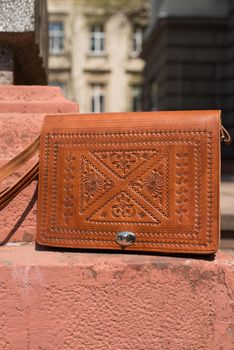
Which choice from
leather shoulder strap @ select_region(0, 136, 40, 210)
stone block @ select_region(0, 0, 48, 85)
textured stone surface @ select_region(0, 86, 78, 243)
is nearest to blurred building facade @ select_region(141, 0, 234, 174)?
stone block @ select_region(0, 0, 48, 85)

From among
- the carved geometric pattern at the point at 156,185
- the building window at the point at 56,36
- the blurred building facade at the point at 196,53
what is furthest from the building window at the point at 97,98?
the carved geometric pattern at the point at 156,185

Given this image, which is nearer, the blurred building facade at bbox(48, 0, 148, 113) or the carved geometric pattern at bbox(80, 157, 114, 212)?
the carved geometric pattern at bbox(80, 157, 114, 212)

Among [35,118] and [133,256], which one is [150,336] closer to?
[133,256]

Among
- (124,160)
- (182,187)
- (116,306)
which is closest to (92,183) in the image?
(124,160)

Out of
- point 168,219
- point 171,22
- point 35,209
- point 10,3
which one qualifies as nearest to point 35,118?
point 35,209

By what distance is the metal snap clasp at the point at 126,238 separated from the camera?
5.58 feet

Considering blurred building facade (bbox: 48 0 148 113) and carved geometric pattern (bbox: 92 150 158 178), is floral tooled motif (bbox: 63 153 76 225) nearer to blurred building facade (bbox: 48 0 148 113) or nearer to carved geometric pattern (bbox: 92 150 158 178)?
carved geometric pattern (bbox: 92 150 158 178)

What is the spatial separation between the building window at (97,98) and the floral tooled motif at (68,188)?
2376 centimetres

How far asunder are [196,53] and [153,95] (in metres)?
3.02

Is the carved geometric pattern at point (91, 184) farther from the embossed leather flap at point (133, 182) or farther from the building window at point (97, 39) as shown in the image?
the building window at point (97, 39)

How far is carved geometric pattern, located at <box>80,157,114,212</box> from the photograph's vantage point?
1.74 m

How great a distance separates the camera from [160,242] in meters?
1.69

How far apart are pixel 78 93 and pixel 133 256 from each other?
78.5 feet

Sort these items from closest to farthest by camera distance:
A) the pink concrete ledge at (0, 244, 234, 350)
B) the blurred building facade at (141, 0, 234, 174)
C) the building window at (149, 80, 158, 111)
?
the pink concrete ledge at (0, 244, 234, 350) → the blurred building facade at (141, 0, 234, 174) → the building window at (149, 80, 158, 111)
